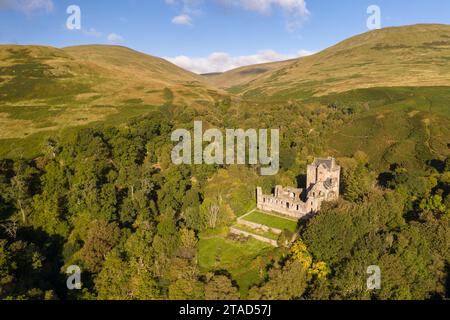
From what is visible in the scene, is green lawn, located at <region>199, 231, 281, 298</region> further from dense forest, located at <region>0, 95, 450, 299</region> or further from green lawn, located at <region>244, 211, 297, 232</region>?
green lawn, located at <region>244, 211, 297, 232</region>

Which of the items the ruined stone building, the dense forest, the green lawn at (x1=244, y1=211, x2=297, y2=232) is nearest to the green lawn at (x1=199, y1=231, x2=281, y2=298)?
the dense forest

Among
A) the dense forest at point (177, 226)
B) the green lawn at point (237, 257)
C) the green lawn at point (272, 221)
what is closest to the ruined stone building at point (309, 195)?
the green lawn at point (272, 221)

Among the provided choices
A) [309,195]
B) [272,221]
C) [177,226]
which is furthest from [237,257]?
[309,195]

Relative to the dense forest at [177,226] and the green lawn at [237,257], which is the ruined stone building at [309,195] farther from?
the green lawn at [237,257]

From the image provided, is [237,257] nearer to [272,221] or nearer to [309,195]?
[272,221]

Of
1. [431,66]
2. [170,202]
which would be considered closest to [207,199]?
[170,202]
